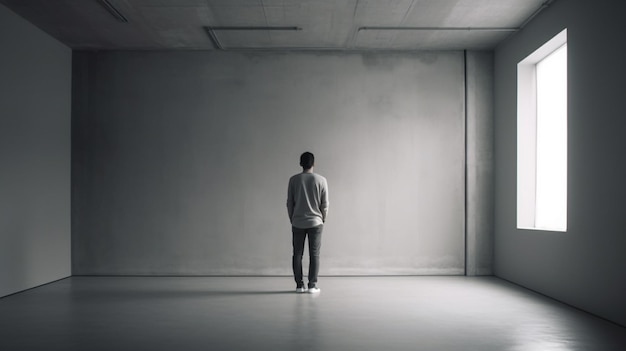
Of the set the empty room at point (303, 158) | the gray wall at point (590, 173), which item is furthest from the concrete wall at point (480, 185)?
the gray wall at point (590, 173)

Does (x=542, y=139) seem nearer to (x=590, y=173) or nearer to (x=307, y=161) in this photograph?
(x=590, y=173)

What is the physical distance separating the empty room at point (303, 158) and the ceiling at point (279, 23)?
4cm

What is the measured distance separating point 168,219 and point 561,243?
481 centimetres

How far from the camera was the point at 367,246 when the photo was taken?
7449 mm

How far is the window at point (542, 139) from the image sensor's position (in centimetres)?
597

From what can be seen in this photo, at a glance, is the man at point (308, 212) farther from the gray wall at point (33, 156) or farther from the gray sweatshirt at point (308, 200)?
the gray wall at point (33, 156)

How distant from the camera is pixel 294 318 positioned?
449cm

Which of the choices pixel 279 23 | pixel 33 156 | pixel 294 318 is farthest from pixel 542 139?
pixel 33 156

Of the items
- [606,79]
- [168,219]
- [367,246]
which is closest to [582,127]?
[606,79]

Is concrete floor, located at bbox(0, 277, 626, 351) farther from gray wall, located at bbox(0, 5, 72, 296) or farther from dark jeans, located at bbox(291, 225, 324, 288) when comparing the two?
gray wall, located at bbox(0, 5, 72, 296)

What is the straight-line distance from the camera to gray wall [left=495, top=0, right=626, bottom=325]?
4391 mm

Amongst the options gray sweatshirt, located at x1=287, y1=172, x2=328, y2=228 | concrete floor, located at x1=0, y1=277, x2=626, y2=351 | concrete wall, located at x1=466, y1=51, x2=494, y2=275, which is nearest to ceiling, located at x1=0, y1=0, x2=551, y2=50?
concrete wall, located at x1=466, y1=51, x2=494, y2=275

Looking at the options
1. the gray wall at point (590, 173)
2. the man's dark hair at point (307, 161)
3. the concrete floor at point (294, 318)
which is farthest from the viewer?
the man's dark hair at point (307, 161)

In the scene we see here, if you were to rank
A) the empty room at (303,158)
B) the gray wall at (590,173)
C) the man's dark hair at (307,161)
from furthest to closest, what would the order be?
the man's dark hair at (307,161) → the empty room at (303,158) → the gray wall at (590,173)
